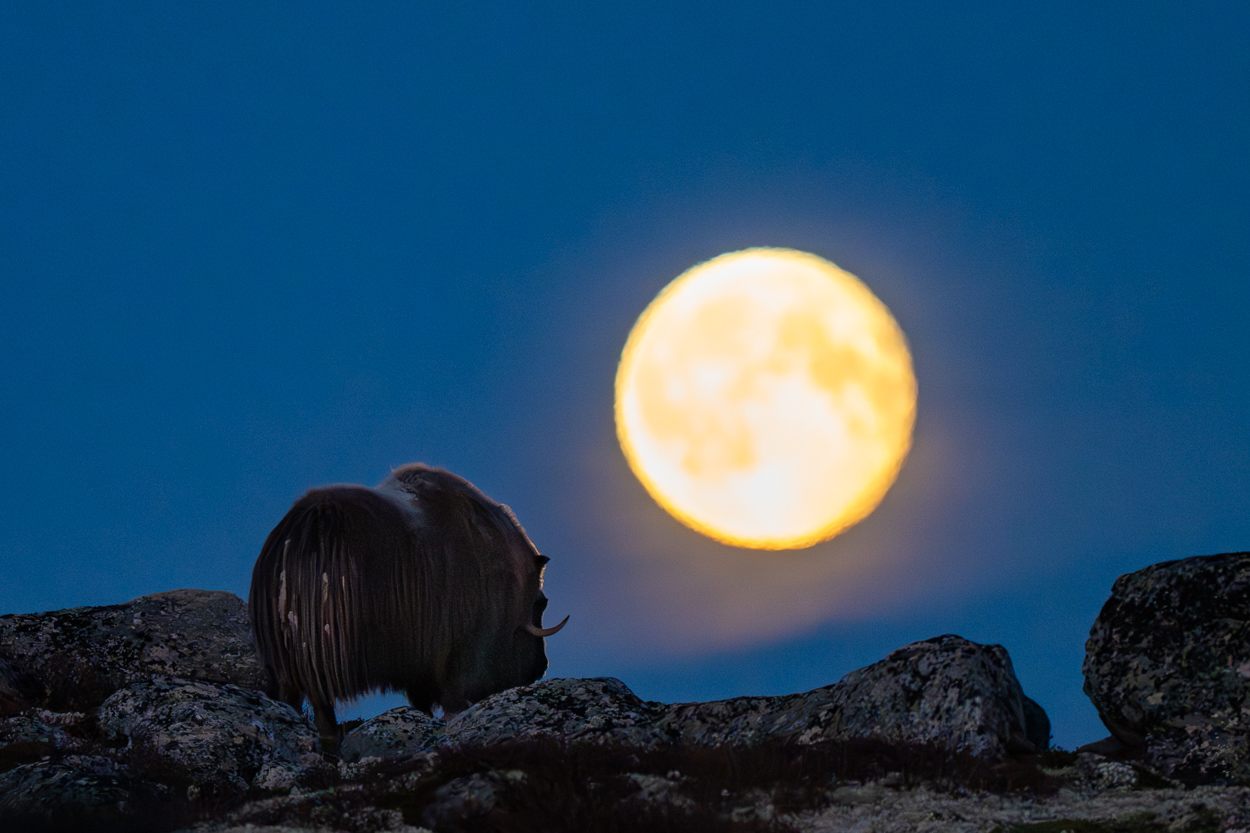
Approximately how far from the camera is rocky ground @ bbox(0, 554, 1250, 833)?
7078 mm

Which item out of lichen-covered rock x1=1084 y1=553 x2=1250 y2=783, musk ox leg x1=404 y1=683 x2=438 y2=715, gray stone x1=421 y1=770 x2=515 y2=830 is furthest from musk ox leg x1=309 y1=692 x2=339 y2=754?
lichen-covered rock x1=1084 y1=553 x2=1250 y2=783

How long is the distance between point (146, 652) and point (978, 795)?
11.9 meters

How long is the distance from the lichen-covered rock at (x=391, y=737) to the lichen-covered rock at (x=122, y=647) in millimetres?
3524

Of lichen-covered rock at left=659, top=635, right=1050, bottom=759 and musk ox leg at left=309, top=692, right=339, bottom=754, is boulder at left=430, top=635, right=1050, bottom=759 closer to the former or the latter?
lichen-covered rock at left=659, top=635, right=1050, bottom=759

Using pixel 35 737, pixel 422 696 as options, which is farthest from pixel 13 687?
pixel 422 696

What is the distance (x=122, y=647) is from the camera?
15602 mm

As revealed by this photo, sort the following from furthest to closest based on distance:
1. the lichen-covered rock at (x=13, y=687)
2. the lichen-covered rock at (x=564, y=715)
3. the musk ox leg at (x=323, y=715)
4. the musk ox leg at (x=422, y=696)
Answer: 1. the musk ox leg at (x=422, y=696)
2. the musk ox leg at (x=323, y=715)
3. the lichen-covered rock at (x=13, y=687)
4. the lichen-covered rock at (x=564, y=715)

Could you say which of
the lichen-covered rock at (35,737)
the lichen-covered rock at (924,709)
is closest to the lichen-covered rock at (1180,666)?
the lichen-covered rock at (924,709)

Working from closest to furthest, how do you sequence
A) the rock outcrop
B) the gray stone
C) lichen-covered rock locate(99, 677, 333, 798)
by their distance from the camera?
the gray stone < the rock outcrop < lichen-covered rock locate(99, 677, 333, 798)

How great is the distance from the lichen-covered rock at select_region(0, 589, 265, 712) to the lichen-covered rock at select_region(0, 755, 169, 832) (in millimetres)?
5476

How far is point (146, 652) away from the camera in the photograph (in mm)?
15719

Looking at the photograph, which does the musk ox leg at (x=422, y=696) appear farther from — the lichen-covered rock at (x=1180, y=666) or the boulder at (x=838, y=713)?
the lichen-covered rock at (x=1180, y=666)

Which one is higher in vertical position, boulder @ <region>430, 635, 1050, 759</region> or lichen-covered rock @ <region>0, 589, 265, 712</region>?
lichen-covered rock @ <region>0, 589, 265, 712</region>

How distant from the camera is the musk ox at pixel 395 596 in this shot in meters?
13.4
